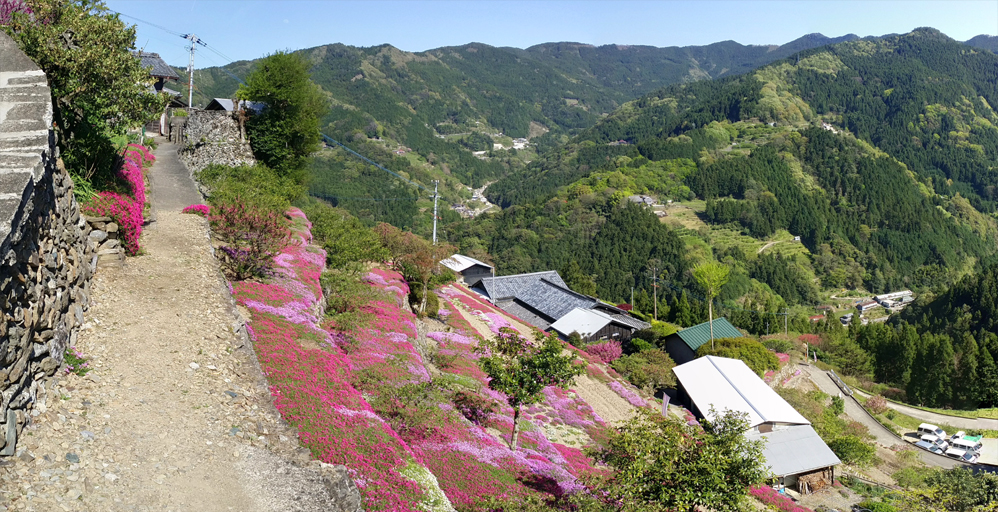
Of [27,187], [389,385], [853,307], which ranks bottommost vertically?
[853,307]

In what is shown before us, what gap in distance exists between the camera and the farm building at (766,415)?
3197 centimetres

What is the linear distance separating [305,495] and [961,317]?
109533 mm

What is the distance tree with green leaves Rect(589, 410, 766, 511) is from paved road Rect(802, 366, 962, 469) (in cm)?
3507

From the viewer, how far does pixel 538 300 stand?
63.4 m

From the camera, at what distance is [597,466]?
73.4 ft

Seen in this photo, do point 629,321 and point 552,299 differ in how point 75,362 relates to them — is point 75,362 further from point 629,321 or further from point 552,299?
point 552,299

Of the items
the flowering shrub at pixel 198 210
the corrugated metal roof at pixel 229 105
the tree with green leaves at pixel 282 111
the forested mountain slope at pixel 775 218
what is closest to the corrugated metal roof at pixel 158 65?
the corrugated metal roof at pixel 229 105

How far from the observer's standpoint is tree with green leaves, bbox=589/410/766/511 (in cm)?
1349

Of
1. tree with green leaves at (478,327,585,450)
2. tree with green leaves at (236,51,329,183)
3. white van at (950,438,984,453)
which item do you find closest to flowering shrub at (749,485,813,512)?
tree with green leaves at (478,327,585,450)

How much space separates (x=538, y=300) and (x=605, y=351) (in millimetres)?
15573

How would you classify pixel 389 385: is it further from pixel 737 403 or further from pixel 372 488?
pixel 737 403

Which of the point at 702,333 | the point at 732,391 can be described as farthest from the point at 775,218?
the point at 732,391

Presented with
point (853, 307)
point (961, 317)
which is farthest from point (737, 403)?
point (853, 307)

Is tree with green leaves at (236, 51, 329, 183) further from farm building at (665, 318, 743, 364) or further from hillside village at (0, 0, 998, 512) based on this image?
farm building at (665, 318, 743, 364)
